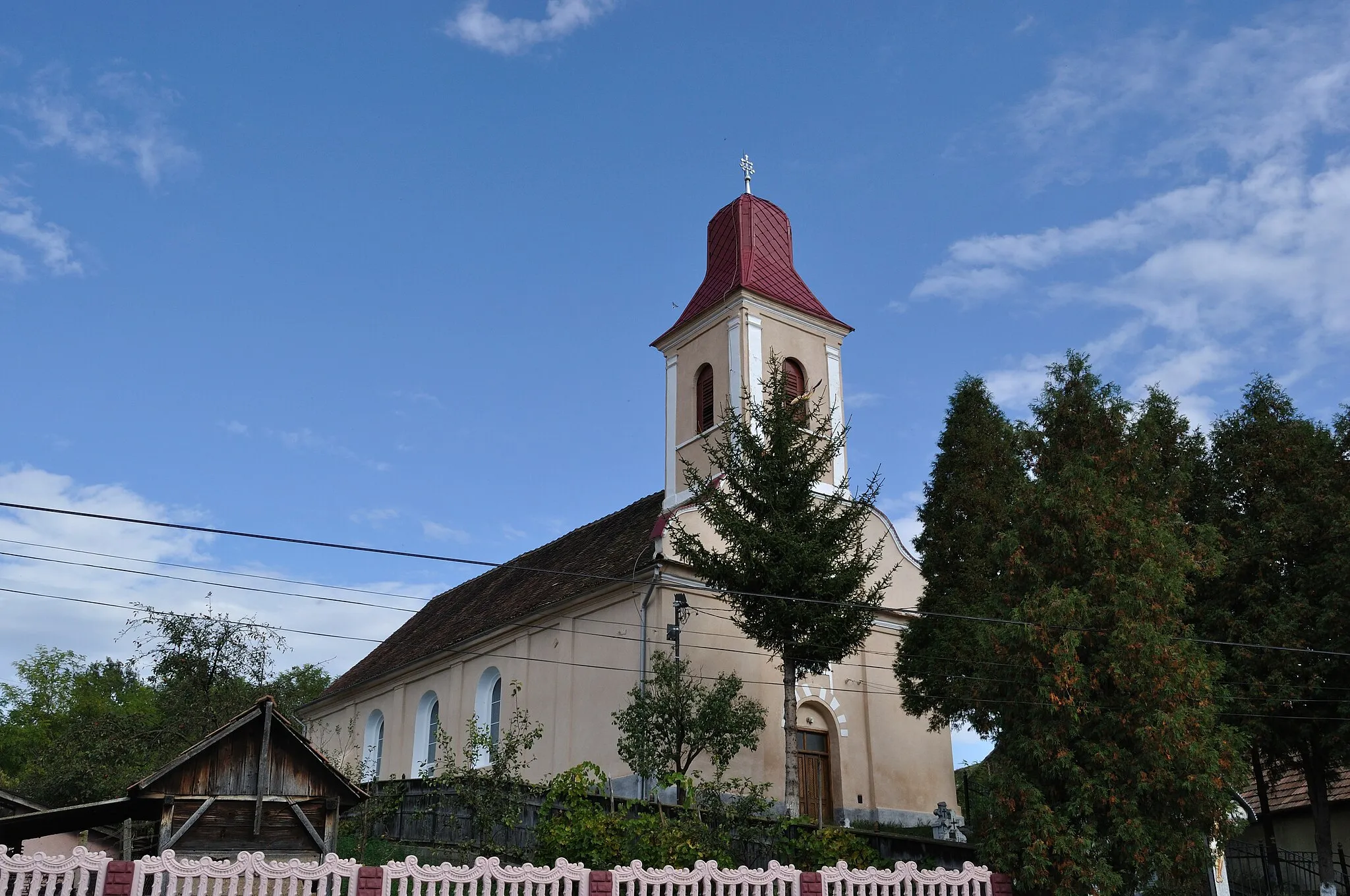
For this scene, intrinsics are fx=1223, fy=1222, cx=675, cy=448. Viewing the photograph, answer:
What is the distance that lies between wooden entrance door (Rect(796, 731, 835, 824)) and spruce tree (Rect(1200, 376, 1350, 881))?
9.86 metres

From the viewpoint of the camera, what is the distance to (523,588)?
36625mm

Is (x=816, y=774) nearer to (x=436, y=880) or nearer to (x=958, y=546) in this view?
(x=958, y=546)

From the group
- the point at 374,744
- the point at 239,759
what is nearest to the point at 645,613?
the point at 239,759

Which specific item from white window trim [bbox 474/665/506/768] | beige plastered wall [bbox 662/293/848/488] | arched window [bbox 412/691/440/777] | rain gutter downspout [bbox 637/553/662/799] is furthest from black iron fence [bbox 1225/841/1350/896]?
arched window [bbox 412/691/440/777]

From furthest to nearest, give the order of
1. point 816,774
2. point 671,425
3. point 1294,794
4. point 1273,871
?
point 671,425 < point 1294,794 < point 816,774 < point 1273,871

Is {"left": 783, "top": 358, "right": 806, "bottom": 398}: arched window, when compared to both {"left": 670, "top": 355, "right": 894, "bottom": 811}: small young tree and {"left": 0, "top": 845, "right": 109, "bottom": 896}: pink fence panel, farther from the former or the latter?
{"left": 0, "top": 845, "right": 109, "bottom": 896}: pink fence panel

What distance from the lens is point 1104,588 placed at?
62.4 ft

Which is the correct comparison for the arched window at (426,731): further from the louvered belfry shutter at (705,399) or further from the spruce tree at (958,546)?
the spruce tree at (958,546)

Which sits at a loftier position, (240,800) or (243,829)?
(240,800)

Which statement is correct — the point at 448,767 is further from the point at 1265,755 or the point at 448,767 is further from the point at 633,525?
the point at 1265,755

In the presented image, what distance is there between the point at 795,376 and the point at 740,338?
6.60ft

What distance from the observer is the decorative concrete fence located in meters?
13.4

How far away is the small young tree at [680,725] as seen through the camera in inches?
880

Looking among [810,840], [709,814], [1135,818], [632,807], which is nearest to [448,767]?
[632,807]
